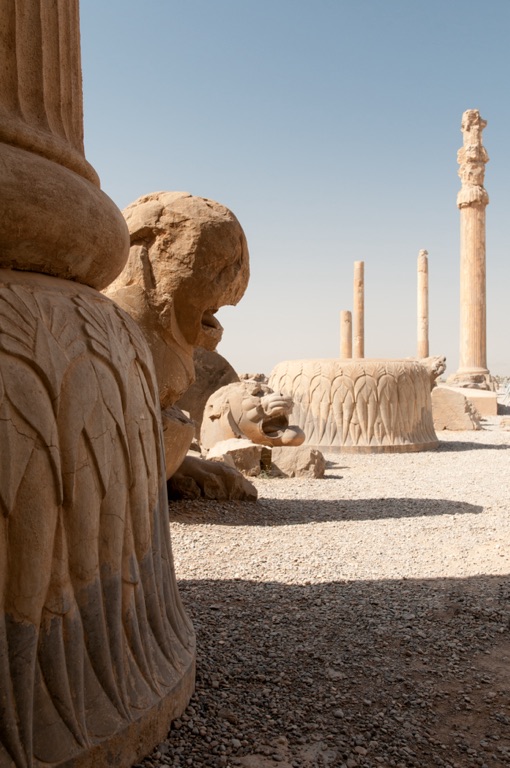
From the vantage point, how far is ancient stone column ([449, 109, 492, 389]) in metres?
17.6

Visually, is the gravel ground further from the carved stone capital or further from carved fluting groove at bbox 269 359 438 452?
the carved stone capital

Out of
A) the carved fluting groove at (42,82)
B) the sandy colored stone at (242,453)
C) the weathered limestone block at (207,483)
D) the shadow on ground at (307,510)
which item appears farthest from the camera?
the sandy colored stone at (242,453)

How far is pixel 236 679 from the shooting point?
2.08m

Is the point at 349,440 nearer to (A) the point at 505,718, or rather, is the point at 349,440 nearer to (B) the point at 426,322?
(A) the point at 505,718

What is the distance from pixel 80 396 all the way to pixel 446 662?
1.63 metres

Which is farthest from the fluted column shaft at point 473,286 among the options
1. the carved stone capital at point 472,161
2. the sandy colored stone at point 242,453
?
the sandy colored stone at point 242,453

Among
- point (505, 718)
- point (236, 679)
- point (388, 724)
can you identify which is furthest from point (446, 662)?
point (236, 679)

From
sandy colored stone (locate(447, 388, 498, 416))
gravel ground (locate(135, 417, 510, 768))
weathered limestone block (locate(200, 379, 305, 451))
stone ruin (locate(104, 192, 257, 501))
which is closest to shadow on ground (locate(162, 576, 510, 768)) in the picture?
gravel ground (locate(135, 417, 510, 768))

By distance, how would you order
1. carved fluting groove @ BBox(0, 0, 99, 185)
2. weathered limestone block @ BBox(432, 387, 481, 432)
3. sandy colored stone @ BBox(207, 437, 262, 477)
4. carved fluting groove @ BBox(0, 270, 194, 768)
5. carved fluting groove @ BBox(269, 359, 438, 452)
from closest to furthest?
carved fluting groove @ BBox(0, 270, 194, 768), carved fluting groove @ BBox(0, 0, 99, 185), sandy colored stone @ BBox(207, 437, 262, 477), carved fluting groove @ BBox(269, 359, 438, 452), weathered limestone block @ BBox(432, 387, 481, 432)

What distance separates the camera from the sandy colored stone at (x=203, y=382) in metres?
8.59

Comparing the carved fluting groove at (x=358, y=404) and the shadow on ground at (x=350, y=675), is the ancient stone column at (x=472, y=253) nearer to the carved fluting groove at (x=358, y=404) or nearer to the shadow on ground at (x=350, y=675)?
the carved fluting groove at (x=358, y=404)

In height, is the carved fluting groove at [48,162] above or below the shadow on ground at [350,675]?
above

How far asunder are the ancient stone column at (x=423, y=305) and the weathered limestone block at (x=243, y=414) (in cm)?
1856

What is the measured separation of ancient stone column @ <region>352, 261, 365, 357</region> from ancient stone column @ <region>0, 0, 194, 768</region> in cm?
2239
